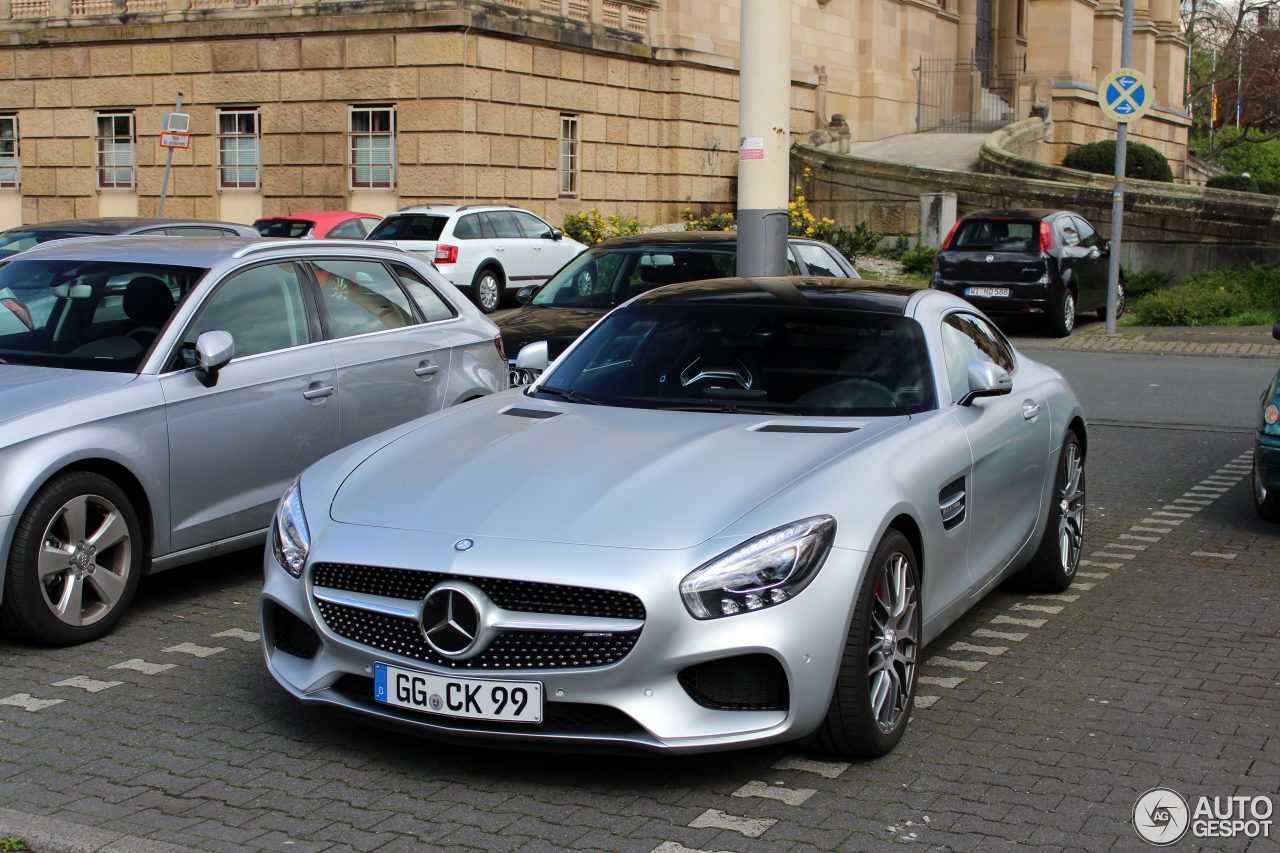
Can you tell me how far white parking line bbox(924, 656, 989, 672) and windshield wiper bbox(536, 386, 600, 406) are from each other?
1644 millimetres

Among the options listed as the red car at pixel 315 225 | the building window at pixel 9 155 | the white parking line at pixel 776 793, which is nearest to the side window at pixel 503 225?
the red car at pixel 315 225

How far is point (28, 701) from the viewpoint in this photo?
18.4 feet

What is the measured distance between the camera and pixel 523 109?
3048cm

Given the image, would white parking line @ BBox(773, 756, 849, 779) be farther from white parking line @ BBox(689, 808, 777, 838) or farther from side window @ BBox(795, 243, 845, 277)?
side window @ BBox(795, 243, 845, 277)

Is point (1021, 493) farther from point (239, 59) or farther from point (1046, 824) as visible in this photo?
point (239, 59)

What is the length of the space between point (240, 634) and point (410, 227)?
714 inches

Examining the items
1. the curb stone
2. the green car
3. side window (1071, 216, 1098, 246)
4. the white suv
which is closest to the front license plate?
the curb stone

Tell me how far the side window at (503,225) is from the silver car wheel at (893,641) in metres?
20.3

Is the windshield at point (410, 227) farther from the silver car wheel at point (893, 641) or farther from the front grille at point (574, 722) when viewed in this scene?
the front grille at point (574, 722)

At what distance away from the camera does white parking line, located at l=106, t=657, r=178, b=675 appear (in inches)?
237

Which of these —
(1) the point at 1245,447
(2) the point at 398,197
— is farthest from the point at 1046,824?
(2) the point at 398,197

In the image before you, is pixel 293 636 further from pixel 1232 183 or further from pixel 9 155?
pixel 1232 183

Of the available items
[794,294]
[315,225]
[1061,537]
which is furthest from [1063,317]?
[794,294]

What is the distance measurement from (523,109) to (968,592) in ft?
84.1
